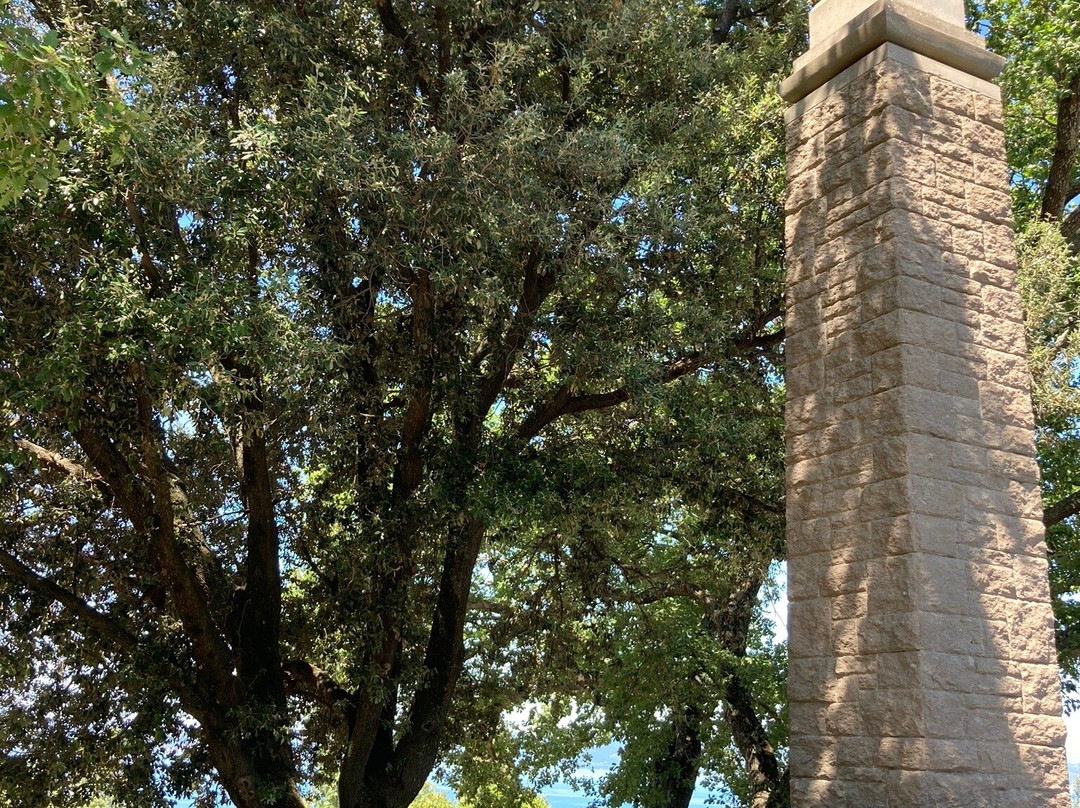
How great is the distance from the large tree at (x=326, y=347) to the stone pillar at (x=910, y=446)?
2474 millimetres

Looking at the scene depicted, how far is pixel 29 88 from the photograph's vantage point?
457 cm

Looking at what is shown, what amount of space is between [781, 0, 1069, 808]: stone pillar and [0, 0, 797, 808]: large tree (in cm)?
247

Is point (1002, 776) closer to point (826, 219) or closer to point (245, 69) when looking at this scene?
point (826, 219)

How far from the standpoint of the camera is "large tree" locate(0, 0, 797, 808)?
22.9 feet

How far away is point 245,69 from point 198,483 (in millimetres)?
3598

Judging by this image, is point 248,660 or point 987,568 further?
A: point 248,660

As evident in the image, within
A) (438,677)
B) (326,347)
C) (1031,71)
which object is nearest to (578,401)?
(438,677)

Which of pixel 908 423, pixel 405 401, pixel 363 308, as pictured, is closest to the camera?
pixel 908 423

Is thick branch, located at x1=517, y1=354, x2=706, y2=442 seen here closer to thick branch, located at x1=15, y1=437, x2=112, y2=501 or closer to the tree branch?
thick branch, located at x1=15, y1=437, x2=112, y2=501

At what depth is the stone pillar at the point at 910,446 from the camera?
4.84 metres

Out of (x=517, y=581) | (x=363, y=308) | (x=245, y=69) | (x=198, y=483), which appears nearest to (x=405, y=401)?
(x=363, y=308)

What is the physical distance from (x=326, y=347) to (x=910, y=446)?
3.68 meters

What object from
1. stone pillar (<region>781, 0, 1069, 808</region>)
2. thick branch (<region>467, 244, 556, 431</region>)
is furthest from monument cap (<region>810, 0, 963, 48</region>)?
thick branch (<region>467, 244, 556, 431</region>)

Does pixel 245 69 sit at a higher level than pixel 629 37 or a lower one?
lower
